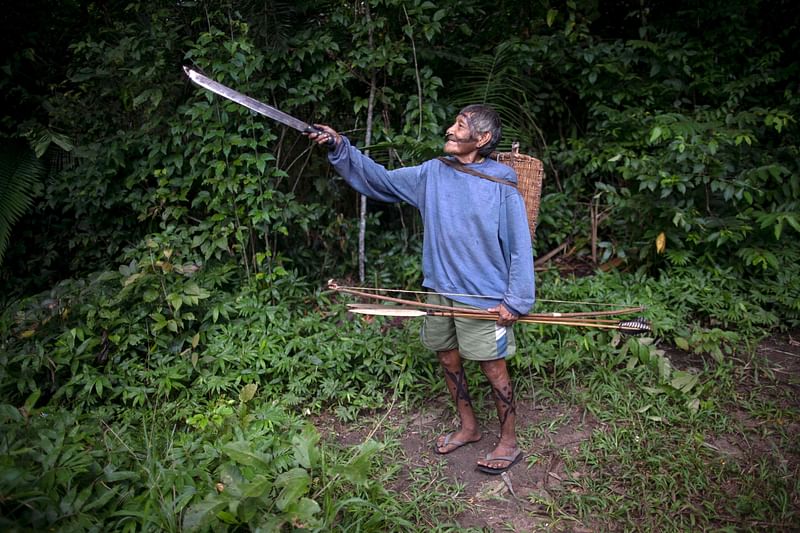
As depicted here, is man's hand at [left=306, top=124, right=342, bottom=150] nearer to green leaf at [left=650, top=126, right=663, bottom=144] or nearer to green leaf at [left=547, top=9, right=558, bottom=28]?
green leaf at [left=650, top=126, right=663, bottom=144]

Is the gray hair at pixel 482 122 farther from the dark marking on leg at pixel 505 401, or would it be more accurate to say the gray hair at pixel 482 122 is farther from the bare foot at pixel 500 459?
the bare foot at pixel 500 459

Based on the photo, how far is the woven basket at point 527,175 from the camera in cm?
336

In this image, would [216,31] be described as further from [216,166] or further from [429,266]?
[429,266]

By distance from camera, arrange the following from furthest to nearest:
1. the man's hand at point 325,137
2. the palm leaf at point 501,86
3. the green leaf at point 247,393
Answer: the palm leaf at point 501,86, the green leaf at point 247,393, the man's hand at point 325,137

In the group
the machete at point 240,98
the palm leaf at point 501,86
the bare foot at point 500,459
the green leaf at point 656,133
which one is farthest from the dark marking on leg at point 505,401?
the green leaf at point 656,133

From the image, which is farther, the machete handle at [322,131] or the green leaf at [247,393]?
the green leaf at [247,393]

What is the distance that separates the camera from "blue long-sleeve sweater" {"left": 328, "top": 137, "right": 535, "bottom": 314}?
9.76 feet

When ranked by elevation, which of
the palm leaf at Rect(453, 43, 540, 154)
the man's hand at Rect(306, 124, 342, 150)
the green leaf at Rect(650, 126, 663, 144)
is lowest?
the man's hand at Rect(306, 124, 342, 150)

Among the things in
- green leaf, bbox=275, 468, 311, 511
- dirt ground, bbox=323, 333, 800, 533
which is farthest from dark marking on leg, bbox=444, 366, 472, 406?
green leaf, bbox=275, 468, 311, 511

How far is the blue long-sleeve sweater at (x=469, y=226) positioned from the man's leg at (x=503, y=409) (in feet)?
1.26

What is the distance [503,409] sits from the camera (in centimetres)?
326

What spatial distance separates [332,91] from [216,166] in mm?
1050

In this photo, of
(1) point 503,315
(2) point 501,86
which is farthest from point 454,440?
(2) point 501,86

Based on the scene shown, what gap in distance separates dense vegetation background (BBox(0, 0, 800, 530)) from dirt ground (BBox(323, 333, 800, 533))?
21cm
